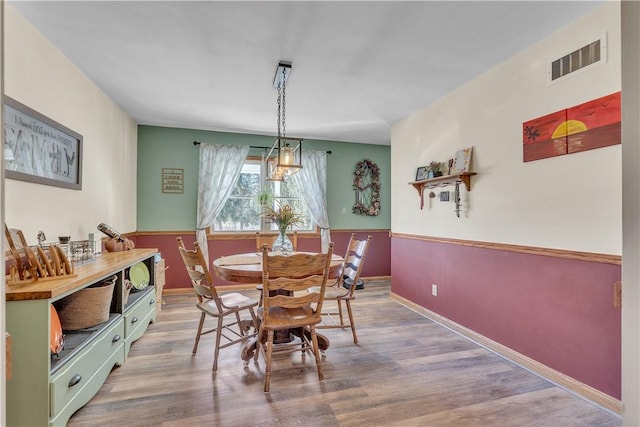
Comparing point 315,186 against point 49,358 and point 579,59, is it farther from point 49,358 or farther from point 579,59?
point 49,358

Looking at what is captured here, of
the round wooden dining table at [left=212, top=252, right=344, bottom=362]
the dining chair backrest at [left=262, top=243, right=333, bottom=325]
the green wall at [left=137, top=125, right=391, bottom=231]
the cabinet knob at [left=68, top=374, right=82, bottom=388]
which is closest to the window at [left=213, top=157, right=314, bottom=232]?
the green wall at [left=137, top=125, right=391, bottom=231]

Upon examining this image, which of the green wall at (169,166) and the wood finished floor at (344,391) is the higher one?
the green wall at (169,166)

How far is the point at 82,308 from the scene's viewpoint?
1955 millimetres

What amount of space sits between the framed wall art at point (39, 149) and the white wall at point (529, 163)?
3253mm

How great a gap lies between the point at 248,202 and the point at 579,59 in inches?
158

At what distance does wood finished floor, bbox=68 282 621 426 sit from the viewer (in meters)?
1.75

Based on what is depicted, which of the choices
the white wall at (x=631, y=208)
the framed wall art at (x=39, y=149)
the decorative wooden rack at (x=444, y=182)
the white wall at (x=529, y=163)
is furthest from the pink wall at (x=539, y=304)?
the framed wall art at (x=39, y=149)

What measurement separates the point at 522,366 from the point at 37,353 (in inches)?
119

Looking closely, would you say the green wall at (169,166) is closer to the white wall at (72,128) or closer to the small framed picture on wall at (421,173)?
the white wall at (72,128)

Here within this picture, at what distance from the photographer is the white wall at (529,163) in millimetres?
1873

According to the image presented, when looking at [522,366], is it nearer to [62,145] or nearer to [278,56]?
[278,56]

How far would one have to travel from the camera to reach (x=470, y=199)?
2908 mm

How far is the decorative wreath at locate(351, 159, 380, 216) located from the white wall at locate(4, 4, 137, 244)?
335 centimetres

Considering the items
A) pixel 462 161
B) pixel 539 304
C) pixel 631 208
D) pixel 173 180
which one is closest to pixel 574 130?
pixel 462 161
